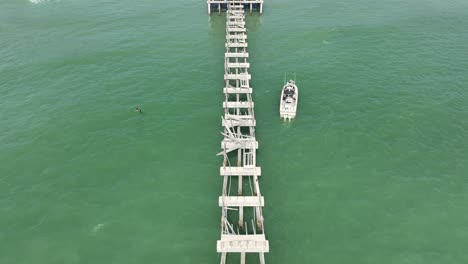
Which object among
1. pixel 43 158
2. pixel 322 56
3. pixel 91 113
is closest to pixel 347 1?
pixel 322 56

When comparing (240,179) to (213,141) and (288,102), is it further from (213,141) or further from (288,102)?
(288,102)

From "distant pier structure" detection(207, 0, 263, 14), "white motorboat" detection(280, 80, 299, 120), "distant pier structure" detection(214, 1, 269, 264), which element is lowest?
"distant pier structure" detection(214, 1, 269, 264)

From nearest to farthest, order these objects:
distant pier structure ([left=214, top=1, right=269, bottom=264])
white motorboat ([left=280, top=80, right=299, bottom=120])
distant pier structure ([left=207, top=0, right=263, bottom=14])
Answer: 1. distant pier structure ([left=214, top=1, right=269, bottom=264])
2. white motorboat ([left=280, top=80, right=299, bottom=120])
3. distant pier structure ([left=207, top=0, right=263, bottom=14])

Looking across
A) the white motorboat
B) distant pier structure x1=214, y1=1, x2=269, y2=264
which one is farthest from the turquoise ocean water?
distant pier structure x1=214, y1=1, x2=269, y2=264

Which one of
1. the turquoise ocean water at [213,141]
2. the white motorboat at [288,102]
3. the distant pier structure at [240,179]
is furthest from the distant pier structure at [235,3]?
the white motorboat at [288,102]

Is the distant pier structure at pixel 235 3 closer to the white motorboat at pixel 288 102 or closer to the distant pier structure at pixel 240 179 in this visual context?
the distant pier structure at pixel 240 179

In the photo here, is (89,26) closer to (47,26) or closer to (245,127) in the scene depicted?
(47,26)

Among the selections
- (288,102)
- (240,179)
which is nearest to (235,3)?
(288,102)

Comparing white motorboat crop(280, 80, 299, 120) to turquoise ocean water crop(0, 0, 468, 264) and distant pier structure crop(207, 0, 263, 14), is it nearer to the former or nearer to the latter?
turquoise ocean water crop(0, 0, 468, 264)
